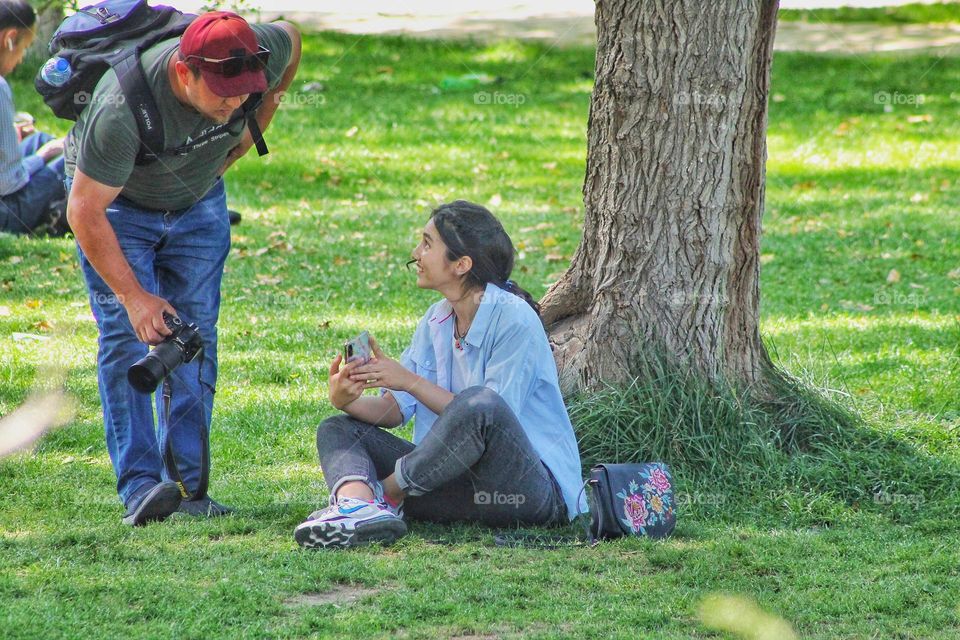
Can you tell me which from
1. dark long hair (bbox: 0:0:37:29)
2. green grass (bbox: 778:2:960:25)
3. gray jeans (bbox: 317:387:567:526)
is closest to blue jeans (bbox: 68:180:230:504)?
gray jeans (bbox: 317:387:567:526)

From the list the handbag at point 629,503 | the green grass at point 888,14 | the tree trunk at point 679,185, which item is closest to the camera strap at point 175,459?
the handbag at point 629,503

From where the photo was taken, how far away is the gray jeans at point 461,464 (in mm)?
4074

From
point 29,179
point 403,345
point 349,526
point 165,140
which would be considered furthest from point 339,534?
point 29,179

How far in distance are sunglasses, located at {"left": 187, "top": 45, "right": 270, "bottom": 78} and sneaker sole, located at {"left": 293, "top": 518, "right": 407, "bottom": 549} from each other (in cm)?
144

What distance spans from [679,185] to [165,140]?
81.3 inches

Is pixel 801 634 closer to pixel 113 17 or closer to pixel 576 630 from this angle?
pixel 576 630

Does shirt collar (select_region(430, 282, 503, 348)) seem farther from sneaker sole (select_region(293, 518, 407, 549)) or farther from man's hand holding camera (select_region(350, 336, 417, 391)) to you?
sneaker sole (select_region(293, 518, 407, 549))

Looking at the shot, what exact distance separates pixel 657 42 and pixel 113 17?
2.09m

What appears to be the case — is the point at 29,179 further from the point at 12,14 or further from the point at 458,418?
the point at 458,418

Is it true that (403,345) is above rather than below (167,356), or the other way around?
below

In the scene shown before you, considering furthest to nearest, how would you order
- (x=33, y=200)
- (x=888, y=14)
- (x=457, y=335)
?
(x=888, y=14)
(x=33, y=200)
(x=457, y=335)

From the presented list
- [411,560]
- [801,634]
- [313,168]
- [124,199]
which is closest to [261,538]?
[411,560]

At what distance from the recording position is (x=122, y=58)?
158 inches

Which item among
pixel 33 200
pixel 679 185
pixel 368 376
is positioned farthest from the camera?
pixel 33 200
